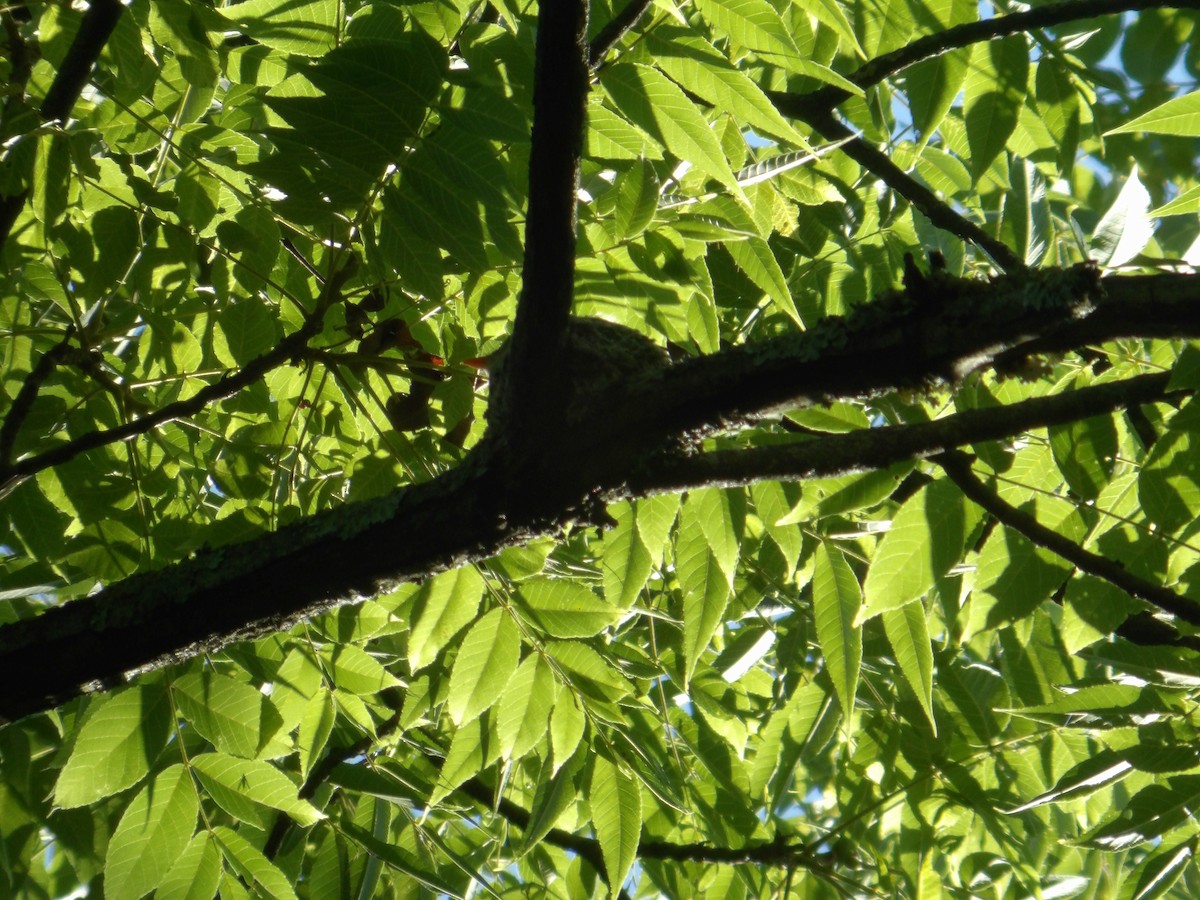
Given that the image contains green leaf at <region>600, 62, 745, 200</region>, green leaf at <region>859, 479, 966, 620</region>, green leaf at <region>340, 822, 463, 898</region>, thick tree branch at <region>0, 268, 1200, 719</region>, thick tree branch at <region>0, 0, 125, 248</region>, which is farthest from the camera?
green leaf at <region>340, 822, 463, 898</region>

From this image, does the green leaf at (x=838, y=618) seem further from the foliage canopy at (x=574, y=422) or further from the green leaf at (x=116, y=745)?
the green leaf at (x=116, y=745)

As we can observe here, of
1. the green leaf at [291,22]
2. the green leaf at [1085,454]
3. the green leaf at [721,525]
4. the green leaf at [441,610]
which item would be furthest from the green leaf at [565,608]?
the green leaf at [291,22]

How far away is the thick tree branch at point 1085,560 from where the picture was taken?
1782 mm

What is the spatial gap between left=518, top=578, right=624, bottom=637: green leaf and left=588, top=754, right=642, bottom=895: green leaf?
0.39m

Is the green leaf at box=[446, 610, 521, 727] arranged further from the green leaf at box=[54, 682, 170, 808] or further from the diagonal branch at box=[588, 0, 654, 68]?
the diagonal branch at box=[588, 0, 654, 68]

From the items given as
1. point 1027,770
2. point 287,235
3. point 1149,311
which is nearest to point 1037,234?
point 1149,311

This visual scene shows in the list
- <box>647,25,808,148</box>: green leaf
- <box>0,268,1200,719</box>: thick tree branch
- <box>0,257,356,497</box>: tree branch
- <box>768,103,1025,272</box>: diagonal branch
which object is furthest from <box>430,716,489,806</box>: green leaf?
<box>768,103,1025,272</box>: diagonal branch

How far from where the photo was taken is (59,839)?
9.69ft

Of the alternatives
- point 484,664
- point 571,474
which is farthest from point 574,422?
point 484,664

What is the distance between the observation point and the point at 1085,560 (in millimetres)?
1817

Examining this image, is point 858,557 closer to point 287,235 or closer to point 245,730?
point 245,730

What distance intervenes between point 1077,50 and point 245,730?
2768mm

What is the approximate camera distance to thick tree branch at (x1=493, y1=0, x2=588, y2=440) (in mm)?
1349

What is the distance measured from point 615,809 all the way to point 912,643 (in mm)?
822
